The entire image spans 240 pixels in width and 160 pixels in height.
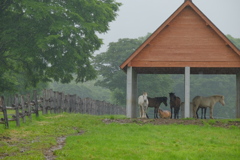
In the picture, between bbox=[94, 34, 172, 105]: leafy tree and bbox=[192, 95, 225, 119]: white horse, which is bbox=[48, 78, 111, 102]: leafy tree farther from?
bbox=[192, 95, 225, 119]: white horse

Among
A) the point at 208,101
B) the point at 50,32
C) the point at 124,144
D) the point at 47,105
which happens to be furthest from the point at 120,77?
the point at 124,144

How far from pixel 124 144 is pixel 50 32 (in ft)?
78.1

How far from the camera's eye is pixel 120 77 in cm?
7094

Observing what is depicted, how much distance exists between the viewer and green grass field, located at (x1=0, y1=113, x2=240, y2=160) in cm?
1202

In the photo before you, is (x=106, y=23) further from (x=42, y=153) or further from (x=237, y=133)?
(x=42, y=153)

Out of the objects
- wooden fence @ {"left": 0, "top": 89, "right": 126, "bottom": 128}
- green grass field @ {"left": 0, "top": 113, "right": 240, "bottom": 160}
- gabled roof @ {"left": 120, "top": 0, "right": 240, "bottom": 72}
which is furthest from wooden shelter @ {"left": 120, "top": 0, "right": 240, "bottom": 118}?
green grass field @ {"left": 0, "top": 113, "right": 240, "bottom": 160}

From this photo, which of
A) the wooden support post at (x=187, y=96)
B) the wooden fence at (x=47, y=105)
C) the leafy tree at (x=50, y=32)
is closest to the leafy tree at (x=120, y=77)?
the wooden fence at (x=47, y=105)

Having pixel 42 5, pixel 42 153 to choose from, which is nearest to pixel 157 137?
pixel 42 153

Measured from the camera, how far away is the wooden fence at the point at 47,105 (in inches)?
803

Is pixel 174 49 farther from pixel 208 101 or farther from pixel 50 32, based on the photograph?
pixel 50 32

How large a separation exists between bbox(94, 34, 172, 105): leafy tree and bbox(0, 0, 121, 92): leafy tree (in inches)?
1184

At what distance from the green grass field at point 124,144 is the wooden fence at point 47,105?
1115mm

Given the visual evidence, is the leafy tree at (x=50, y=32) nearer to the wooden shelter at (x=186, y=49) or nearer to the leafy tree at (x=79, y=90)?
the wooden shelter at (x=186, y=49)

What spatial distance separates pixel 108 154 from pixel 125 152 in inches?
23.4
